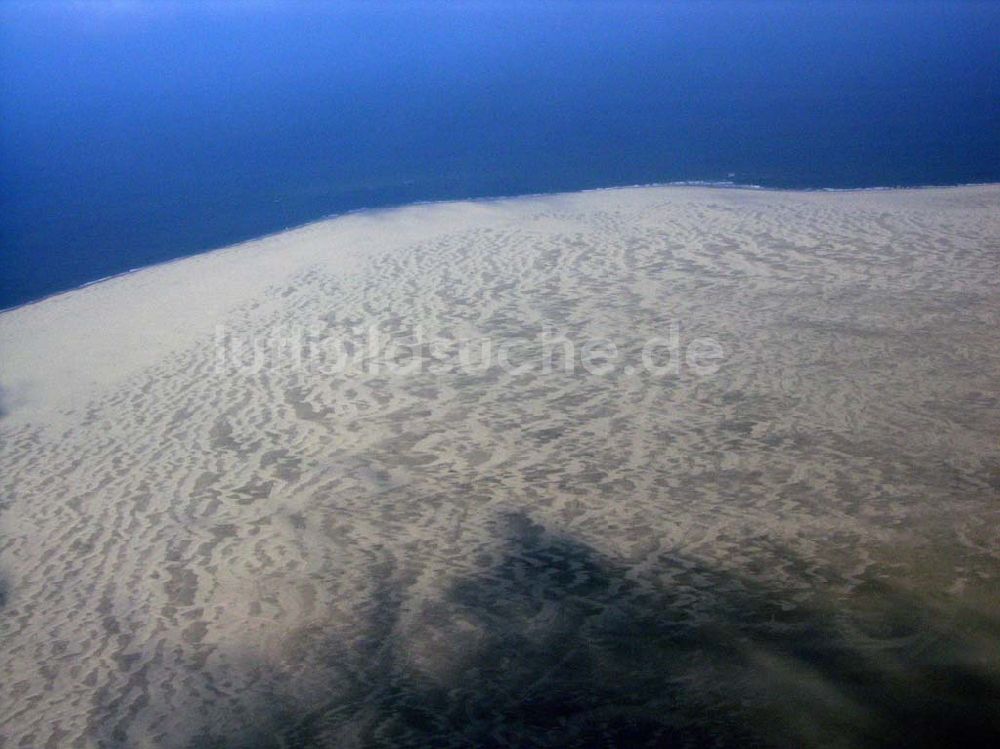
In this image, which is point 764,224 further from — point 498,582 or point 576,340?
point 498,582

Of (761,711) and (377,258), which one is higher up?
(377,258)

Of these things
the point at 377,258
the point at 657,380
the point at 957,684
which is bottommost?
the point at 957,684

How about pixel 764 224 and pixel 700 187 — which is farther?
pixel 700 187

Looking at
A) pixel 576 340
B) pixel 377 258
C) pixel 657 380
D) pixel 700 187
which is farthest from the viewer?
pixel 700 187

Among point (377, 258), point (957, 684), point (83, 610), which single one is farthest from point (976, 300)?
point (83, 610)

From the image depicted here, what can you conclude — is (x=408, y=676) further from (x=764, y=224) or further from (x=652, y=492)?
(x=764, y=224)

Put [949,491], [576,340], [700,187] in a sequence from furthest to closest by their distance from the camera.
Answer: [700,187]
[576,340]
[949,491]

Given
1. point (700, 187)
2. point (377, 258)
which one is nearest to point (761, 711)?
point (377, 258)
